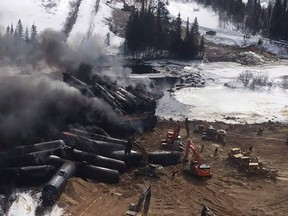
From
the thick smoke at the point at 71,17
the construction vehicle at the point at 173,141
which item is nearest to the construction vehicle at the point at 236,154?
the construction vehicle at the point at 173,141

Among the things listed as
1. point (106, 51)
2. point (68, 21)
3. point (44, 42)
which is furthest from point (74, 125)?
point (68, 21)

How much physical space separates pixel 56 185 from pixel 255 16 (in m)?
86.7

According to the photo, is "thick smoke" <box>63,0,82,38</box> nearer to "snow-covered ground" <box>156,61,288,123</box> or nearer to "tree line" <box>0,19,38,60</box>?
"tree line" <box>0,19,38,60</box>

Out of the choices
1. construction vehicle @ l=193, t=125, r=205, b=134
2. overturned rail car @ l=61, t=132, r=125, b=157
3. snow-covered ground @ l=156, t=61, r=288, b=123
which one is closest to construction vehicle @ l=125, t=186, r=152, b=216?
overturned rail car @ l=61, t=132, r=125, b=157

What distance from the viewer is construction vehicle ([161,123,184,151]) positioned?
107 ft

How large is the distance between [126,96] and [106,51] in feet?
114

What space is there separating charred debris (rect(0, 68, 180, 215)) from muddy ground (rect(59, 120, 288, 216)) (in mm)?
766

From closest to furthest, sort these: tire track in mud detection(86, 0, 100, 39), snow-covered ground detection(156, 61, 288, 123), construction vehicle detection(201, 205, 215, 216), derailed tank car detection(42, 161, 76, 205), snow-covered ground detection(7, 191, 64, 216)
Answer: construction vehicle detection(201, 205, 215, 216) < snow-covered ground detection(7, 191, 64, 216) < derailed tank car detection(42, 161, 76, 205) < snow-covered ground detection(156, 61, 288, 123) < tire track in mud detection(86, 0, 100, 39)

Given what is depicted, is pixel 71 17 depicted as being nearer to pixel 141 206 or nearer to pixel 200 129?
pixel 200 129

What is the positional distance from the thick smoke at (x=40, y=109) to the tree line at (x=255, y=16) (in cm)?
7020

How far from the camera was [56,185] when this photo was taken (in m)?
23.4

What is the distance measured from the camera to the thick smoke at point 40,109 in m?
28.5

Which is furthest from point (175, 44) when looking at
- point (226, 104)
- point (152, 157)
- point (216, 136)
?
point (152, 157)

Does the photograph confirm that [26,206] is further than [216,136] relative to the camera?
No
